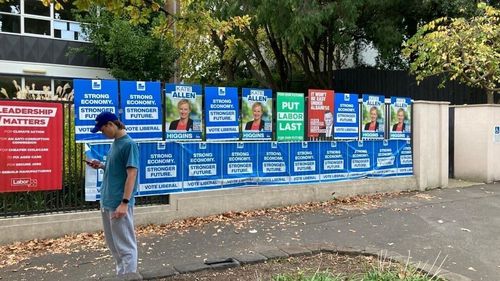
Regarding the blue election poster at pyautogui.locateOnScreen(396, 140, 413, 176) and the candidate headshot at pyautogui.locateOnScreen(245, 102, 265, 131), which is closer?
the candidate headshot at pyautogui.locateOnScreen(245, 102, 265, 131)

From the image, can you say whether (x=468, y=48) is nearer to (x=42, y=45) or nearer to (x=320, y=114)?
(x=320, y=114)

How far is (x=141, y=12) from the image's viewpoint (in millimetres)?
5355

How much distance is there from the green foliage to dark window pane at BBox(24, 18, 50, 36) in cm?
157

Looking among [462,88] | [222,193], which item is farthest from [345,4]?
[222,193]

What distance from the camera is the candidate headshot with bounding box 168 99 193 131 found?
798 centimetres

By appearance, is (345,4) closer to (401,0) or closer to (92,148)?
(401,0)

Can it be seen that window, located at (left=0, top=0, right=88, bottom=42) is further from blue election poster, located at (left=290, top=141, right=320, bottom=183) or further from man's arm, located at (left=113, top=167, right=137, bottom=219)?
man's arm, located at (left=113, top=167, right=137, bottom=219)

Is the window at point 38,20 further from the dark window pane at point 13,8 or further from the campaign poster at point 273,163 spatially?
the campaign poster at point 273,163

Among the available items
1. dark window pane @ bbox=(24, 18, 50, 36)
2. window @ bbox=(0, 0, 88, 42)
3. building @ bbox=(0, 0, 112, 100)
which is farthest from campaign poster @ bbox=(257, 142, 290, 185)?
dark window pane @ bbox=(24, 18, 50, 36)

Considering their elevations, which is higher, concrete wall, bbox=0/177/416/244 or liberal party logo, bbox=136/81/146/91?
liberal party logo, bbox=136/81/146/91

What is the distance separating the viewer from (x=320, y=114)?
9.55m

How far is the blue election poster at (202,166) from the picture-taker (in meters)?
8.11

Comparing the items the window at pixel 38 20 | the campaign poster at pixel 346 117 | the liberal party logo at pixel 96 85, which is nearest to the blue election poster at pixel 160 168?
the liberal party logo at pixel 96 85

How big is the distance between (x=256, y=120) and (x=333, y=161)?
1940 millimetres
